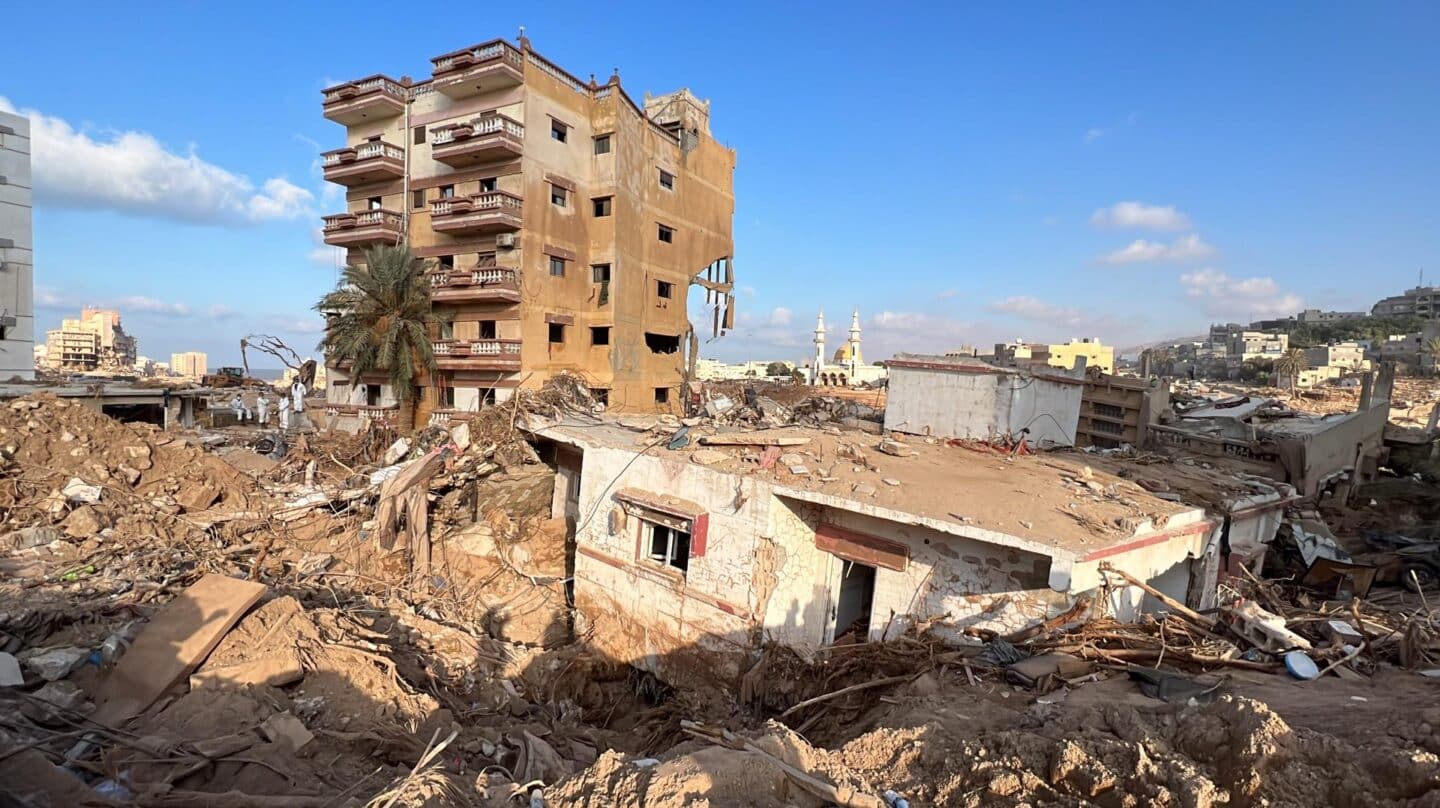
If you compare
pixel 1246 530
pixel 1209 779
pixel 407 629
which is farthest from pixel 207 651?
pixel 1246 530

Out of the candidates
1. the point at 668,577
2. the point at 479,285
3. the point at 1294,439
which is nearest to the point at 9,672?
the point at 668,577

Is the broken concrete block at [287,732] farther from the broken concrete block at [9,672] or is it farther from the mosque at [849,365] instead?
the mosque at [849,365]

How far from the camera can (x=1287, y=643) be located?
20.3 ft

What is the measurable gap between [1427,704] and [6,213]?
4140cm

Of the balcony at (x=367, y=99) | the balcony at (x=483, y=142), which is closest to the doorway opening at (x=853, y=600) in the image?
the balcony at (x=483, y=142)

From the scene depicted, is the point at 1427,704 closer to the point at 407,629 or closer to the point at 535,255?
the point at 407,629

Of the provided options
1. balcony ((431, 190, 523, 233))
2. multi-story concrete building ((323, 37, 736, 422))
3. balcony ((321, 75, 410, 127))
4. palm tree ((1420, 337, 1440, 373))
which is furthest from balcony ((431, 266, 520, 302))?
palm tree ((1420, 337, 1440, 373))

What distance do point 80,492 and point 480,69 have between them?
17645 millimetres

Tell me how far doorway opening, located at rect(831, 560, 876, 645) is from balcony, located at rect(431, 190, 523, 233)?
59.3 ft

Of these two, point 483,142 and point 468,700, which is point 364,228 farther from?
point 468,700

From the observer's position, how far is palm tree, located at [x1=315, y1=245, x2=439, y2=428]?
22766 millimetres

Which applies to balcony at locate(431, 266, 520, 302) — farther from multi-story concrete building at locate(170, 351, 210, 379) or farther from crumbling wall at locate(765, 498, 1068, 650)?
multi-story concrete building at locate(170, 351, 210, 379)

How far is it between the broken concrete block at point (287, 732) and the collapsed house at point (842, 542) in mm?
5612

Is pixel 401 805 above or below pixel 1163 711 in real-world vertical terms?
below
